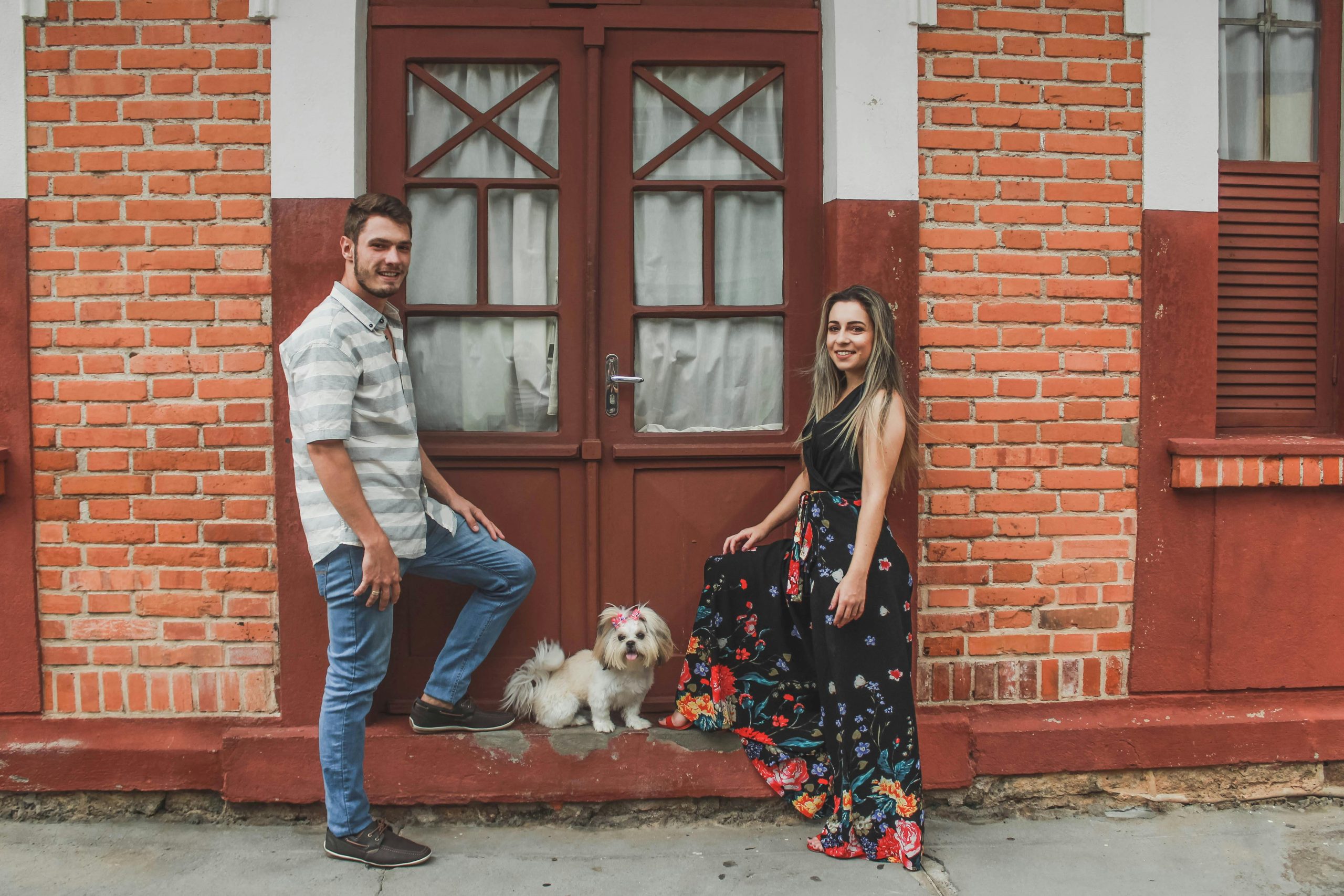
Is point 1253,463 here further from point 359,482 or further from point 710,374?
point 359,482

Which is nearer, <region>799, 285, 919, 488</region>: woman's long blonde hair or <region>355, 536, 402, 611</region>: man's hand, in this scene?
<region>355, 536, 402, 611</region>: man's hand

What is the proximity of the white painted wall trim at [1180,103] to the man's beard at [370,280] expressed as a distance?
9.27 ft

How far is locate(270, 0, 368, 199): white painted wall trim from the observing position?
3496mm

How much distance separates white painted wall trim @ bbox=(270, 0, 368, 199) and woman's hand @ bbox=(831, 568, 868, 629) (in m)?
2.23

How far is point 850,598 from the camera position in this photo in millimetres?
3158

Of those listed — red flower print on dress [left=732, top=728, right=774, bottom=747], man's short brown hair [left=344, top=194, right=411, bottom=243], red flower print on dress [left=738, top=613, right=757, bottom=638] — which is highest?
man's short brown hair [left=344, top=194, right=411, bottom=243]

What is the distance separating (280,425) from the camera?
140 inches

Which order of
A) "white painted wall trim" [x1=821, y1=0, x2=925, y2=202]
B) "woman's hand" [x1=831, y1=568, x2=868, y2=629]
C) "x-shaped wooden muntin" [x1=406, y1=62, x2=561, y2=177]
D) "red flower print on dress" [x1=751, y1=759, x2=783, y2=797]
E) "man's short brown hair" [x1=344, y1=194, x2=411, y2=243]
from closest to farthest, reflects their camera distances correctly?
1. "man's short brown hair" [x1=344, y1=194, x2=411, y2=243]
2. "woman's hand" [x1=831, y1=568, x2=868, y2=629]
3. "red flower print on dress" [x1=751, y1=759, x2=783, y2=797]
4. "white painted wall trim" [x1=821, y1=0, x2=925, y2=202]
5. "x-shaped wooden muntin" [x1=406, y1=62, x2=561, y2=177]

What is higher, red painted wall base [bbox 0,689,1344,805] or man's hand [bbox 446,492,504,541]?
man's hand [bbox 446,492,504,541]

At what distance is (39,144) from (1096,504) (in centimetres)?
417

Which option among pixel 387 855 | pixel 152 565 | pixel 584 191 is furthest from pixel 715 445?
pixel 152 565

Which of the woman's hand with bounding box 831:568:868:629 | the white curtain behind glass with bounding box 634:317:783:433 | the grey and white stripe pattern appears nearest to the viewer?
the grey and white stripe pattern

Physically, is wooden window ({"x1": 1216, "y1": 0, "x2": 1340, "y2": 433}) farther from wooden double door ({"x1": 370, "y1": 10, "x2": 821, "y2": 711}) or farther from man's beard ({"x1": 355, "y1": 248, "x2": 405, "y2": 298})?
man's beard ({"x1": 355, "y1": 248, "x2": 405, "y2": 298})

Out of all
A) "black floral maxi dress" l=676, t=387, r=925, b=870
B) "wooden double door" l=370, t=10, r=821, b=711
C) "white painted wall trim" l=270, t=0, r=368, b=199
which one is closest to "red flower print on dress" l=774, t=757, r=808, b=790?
"black floral maxi dress" l=676, t=387, r=925, b=870
